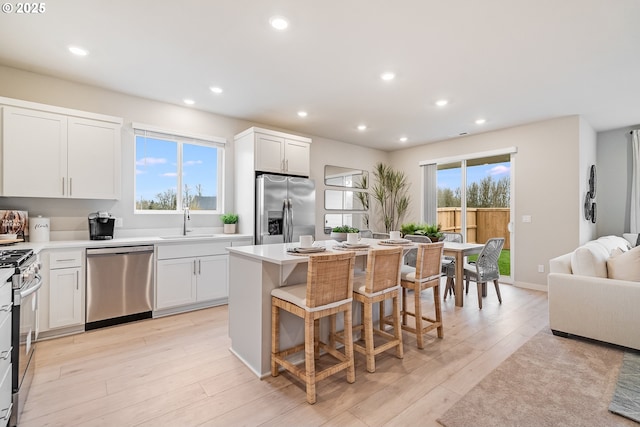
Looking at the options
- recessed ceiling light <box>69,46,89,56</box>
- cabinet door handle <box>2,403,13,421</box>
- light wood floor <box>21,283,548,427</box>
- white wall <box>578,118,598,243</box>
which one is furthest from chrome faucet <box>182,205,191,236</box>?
white wall <box>578,118,598,243</box>

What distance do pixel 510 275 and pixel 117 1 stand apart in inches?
246

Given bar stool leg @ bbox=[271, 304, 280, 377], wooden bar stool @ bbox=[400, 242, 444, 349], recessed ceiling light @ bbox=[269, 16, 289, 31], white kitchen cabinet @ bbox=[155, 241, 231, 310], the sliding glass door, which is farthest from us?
the sliding glass door

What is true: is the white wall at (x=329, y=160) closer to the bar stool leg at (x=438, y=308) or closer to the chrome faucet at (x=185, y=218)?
the chrome faucet at (x=185, y=218)

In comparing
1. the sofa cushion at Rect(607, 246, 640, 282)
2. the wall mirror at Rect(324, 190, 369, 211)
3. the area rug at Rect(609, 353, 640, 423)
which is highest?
the wall mirror at Rect(324, 190, 369, 211)

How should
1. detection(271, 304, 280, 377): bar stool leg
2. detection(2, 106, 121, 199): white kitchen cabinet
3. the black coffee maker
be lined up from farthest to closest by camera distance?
the black coffee maker, detection(2, 106, 121, 199): white kitchen cabinet, detection(271, 304, 280, 377): bar stool leg

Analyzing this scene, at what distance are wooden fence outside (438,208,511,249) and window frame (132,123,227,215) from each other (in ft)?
14.6

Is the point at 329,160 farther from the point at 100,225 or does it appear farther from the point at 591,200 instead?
the point at 591,200

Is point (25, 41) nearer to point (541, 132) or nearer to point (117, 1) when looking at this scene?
point (117, 1)

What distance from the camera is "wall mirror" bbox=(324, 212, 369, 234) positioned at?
20.3 ft

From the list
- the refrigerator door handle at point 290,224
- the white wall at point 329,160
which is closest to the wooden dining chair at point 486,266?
the refrigerator door handle at point 290,224

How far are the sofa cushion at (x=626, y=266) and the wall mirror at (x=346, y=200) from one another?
4268mm

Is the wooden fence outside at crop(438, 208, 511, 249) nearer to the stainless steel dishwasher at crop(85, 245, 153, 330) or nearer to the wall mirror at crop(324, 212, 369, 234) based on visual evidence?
the wall mirror at crop(324, 212, 369, 234)

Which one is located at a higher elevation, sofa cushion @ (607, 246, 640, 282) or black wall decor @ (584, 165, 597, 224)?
black wall decor @ (584, 165, 597, 224)

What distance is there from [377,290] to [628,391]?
178 cm
